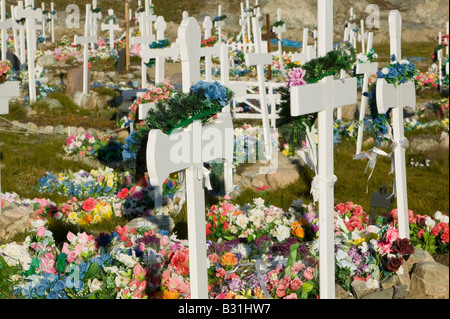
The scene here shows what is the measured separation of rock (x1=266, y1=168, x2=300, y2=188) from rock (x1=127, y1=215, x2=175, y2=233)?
237cm

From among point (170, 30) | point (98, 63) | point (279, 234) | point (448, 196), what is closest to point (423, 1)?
point (170, 30)

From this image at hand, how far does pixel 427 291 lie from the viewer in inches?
187

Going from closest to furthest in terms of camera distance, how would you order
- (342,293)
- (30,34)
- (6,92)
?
(342,293) → (6,92) → (30,34)

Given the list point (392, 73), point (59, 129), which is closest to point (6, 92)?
point (392, 73)

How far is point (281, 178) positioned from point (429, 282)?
359 centimetres

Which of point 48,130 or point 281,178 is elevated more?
point 48,130

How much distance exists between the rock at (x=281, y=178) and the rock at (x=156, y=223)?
2367 mm

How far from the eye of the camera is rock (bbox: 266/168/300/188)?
8164mm

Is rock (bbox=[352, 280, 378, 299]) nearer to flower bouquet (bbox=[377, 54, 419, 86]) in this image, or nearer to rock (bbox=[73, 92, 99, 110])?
flower bouquet (bbox=[377, 54, 419, 86])

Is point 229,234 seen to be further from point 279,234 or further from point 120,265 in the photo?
point 120,265

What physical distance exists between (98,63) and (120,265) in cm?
1638

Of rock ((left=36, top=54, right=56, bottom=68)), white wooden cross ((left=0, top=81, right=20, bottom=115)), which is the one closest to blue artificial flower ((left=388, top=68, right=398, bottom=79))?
white wooden cross ((left=0, top=81, right=20, bottom=115))

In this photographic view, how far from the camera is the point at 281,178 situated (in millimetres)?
8188

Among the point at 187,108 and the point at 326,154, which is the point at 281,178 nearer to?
the point at 326,154
